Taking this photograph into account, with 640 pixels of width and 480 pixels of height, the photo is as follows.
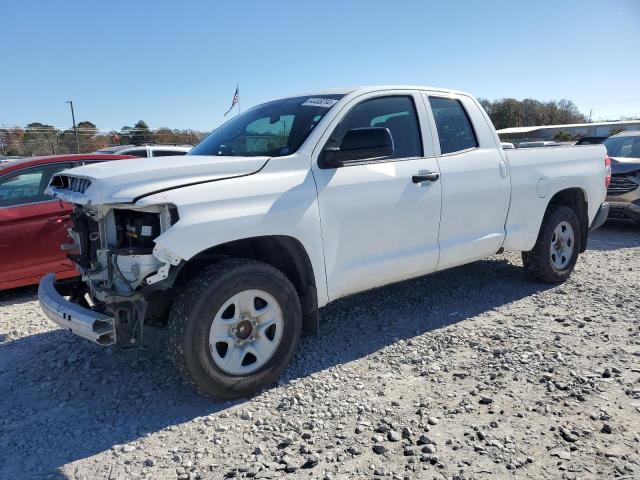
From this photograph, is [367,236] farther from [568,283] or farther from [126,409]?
[568,283]

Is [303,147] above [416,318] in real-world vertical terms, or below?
above

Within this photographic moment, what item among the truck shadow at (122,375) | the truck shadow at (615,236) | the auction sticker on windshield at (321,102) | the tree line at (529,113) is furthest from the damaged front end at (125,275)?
the tree line at (529,113)

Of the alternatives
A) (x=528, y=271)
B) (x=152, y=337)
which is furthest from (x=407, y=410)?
(x=528, y=271)

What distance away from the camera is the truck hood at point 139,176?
3.07m

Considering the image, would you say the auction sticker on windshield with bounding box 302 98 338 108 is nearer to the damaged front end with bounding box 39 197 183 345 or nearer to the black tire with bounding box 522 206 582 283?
the damaged front end with bounding box 39 197 183 345

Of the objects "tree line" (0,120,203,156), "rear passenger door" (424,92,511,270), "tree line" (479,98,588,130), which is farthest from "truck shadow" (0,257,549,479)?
"tree line" (479,98,588,130)

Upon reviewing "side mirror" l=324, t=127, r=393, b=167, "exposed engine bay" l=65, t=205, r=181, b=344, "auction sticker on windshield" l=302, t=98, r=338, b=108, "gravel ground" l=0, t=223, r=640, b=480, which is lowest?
"gravel ground" l=0, t=223, r=640, b=480

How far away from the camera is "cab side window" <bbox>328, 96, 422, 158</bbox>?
408 centimetres

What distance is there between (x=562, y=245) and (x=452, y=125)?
2132 millimetres

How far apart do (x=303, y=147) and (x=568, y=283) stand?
3.78 meters

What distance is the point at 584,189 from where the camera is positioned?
19.1ft

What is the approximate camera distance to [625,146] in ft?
34.6

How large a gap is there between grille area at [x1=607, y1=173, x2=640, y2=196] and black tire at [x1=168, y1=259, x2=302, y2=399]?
8.05 metres

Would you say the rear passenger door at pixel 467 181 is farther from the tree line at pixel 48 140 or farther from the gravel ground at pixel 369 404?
the tree line at pixel 48 140
